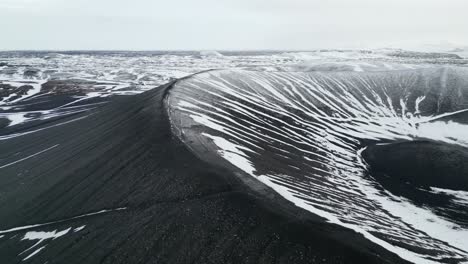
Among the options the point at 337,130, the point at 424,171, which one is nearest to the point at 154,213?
the point at 424,171

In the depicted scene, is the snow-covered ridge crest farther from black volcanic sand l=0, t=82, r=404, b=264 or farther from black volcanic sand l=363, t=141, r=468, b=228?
black volcanic sand l=0, t=82, r=404, b=264

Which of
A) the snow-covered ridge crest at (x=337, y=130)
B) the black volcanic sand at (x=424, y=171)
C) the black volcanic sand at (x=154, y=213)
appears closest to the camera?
the black volcanic sand at (x=154, y=213)

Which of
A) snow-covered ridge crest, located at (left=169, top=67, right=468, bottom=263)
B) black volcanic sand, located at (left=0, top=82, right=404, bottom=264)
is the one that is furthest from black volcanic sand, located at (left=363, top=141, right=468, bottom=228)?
black volcanic sand, located at (left=0, top=82, right=404, bottom=264)

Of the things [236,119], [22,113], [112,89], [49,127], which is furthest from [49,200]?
[112,89]

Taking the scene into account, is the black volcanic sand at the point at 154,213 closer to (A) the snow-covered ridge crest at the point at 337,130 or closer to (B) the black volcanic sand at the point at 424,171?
(A) the snow-covered ridge crest at the point at 337,130

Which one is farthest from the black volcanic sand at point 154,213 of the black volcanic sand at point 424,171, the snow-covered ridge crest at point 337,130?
the black volcanic sand at point 424,171

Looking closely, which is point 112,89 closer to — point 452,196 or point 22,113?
point 22,113

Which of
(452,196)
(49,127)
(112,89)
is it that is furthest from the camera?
(112,89)
